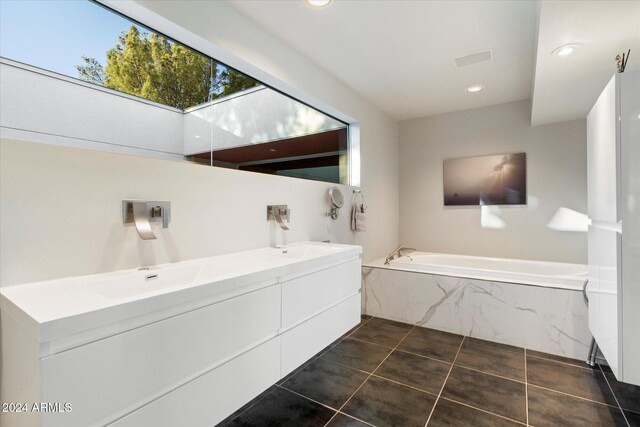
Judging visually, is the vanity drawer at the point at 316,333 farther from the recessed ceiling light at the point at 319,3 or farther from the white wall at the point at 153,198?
the recessed ceiling light at the point at 319,3

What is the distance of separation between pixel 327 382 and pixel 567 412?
56.6 inches

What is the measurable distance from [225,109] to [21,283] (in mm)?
1378

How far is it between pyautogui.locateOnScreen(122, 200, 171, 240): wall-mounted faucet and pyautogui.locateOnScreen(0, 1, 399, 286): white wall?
4 cm

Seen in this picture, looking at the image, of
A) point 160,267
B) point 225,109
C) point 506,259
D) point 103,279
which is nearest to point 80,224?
point 103,279

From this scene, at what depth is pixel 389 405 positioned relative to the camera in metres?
1.83

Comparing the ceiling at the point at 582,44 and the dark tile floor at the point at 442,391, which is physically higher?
the ceiling at the point at 582,44

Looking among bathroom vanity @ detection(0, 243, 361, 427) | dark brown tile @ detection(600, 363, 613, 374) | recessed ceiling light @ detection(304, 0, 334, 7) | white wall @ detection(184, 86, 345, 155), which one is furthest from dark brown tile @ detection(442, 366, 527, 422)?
recessed ceiling light @ detection(304, 0, 334, 7)

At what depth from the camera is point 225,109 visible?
199 cm

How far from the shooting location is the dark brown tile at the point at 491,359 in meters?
2.22

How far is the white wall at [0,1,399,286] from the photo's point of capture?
1103 millimetres

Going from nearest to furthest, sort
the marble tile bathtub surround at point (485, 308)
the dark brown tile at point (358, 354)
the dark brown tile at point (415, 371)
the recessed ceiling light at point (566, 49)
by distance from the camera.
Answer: the recessed ceiling light at point (566, 49) < the dark brown tile at point (415, 371) < the dark brown tile at point (358, 354) < the marble tile bathtub surround at point (485, 308)

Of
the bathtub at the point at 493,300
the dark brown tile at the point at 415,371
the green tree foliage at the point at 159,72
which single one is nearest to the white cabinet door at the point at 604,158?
the bathtub at the point at 493,300

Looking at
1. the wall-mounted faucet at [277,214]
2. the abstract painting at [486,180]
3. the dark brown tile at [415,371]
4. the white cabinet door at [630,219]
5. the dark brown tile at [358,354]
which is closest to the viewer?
the white cabinet door at [630,219]

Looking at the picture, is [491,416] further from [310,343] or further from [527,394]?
[310,343]
